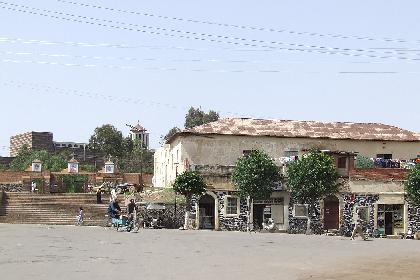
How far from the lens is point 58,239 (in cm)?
2892

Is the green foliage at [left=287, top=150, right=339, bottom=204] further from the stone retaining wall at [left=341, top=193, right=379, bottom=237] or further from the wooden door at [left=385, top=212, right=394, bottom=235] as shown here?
the wooden door at [left=385, top=212, right=394, bottom=235]

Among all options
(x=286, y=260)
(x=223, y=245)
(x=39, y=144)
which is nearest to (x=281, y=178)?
(x=223, y=245)

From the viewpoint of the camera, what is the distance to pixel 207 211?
45656 mm

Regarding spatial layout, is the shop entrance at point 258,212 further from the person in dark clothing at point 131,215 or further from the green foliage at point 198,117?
the green foliage at point 198,117

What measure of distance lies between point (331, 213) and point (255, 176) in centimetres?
631

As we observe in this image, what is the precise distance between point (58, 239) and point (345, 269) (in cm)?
1357

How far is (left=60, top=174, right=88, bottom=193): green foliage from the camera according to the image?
60.0 metres

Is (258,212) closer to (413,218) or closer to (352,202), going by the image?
(352,202)

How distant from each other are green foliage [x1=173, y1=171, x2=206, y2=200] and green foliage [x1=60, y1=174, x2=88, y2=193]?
1930cm

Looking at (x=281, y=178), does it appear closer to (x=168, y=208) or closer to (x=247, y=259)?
(x=168, y=208)

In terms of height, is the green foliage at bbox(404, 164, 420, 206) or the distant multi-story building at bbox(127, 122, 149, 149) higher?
the distant multi-story building at bbox(127, 122, 149, 149)

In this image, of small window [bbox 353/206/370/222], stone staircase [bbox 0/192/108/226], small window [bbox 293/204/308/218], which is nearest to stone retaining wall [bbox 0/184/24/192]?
stone staircase [bbox 0/192/108/226]

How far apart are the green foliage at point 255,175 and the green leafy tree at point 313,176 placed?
134cm

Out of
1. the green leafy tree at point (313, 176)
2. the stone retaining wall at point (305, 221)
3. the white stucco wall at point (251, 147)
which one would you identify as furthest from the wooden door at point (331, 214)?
the white stucco wall at point (251, 147)
